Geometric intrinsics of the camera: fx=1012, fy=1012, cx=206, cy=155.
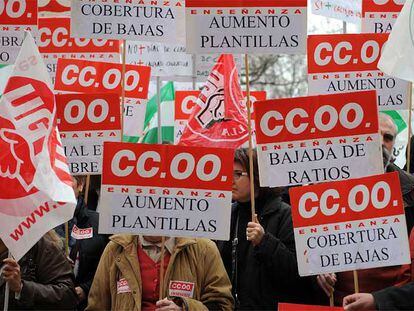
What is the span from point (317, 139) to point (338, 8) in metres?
3.35

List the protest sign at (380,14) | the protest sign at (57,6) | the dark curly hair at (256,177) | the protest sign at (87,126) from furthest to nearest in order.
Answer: the protest sign at (57,6) → the protest sign at (380,14) → the protest sign at (87,126) → the dark curly hair at (256,177)

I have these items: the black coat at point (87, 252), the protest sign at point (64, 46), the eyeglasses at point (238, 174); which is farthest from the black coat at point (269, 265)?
the protest sign at point (64, 46)

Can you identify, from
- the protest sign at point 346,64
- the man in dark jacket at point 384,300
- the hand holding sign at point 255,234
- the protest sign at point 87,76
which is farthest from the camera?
the protest sign at point 87,76

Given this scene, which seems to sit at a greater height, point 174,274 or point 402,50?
point 402,50

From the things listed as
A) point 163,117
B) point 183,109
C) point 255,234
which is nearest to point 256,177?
point 255,234

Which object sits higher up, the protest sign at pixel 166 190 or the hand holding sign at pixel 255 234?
the protest sign at pixel 166 190

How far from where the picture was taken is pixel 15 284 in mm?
5867

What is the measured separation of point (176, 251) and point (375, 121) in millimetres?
1422

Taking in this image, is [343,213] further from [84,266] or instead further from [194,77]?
[194,77]

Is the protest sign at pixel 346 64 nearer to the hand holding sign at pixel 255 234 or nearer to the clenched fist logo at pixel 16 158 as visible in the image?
the hand holding sign at pixel 255 234

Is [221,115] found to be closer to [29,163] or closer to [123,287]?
[123,287]

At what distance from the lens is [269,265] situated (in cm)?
615

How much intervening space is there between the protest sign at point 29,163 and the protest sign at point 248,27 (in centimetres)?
130

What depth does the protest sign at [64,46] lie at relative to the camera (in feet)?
29.7
